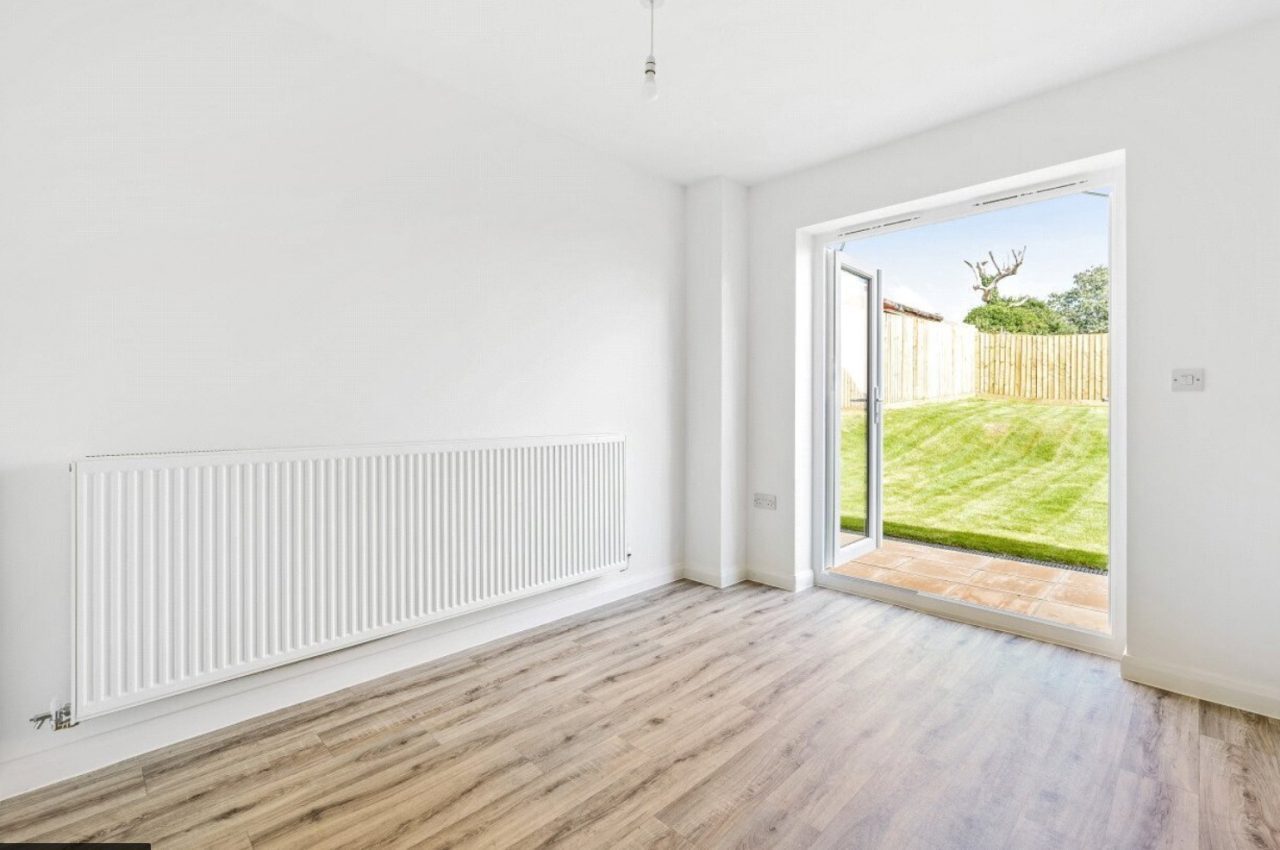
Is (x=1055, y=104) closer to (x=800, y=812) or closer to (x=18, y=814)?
(x=800, y=812)

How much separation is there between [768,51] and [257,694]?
3214mm

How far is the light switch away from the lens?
2.38 m

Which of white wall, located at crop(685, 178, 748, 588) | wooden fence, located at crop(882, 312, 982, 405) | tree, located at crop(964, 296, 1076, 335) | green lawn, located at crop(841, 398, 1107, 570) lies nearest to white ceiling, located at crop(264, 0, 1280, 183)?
white wall, located at crop(685, 178, 748, 588)

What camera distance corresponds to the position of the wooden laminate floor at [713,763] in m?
1.64

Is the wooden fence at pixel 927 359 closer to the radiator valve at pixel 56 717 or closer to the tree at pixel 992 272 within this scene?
the tree at pixel 992 272

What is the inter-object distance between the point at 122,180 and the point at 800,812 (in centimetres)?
289

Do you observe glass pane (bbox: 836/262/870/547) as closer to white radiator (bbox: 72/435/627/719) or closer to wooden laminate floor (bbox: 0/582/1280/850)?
wooden laminate floor (bbox: 0/582/1280/850)

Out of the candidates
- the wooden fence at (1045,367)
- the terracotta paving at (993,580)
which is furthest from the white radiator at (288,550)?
the wooden fence at (1045,367)

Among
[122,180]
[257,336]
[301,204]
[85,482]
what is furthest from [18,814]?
[301,204]

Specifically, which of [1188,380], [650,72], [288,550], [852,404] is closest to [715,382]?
[852,404]

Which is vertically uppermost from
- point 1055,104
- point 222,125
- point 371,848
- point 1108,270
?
point 1055,104

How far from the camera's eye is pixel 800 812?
1.71 m

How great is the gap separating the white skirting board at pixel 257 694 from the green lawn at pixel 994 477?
86.4 inches

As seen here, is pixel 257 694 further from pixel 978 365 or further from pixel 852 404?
pixel 978 365
